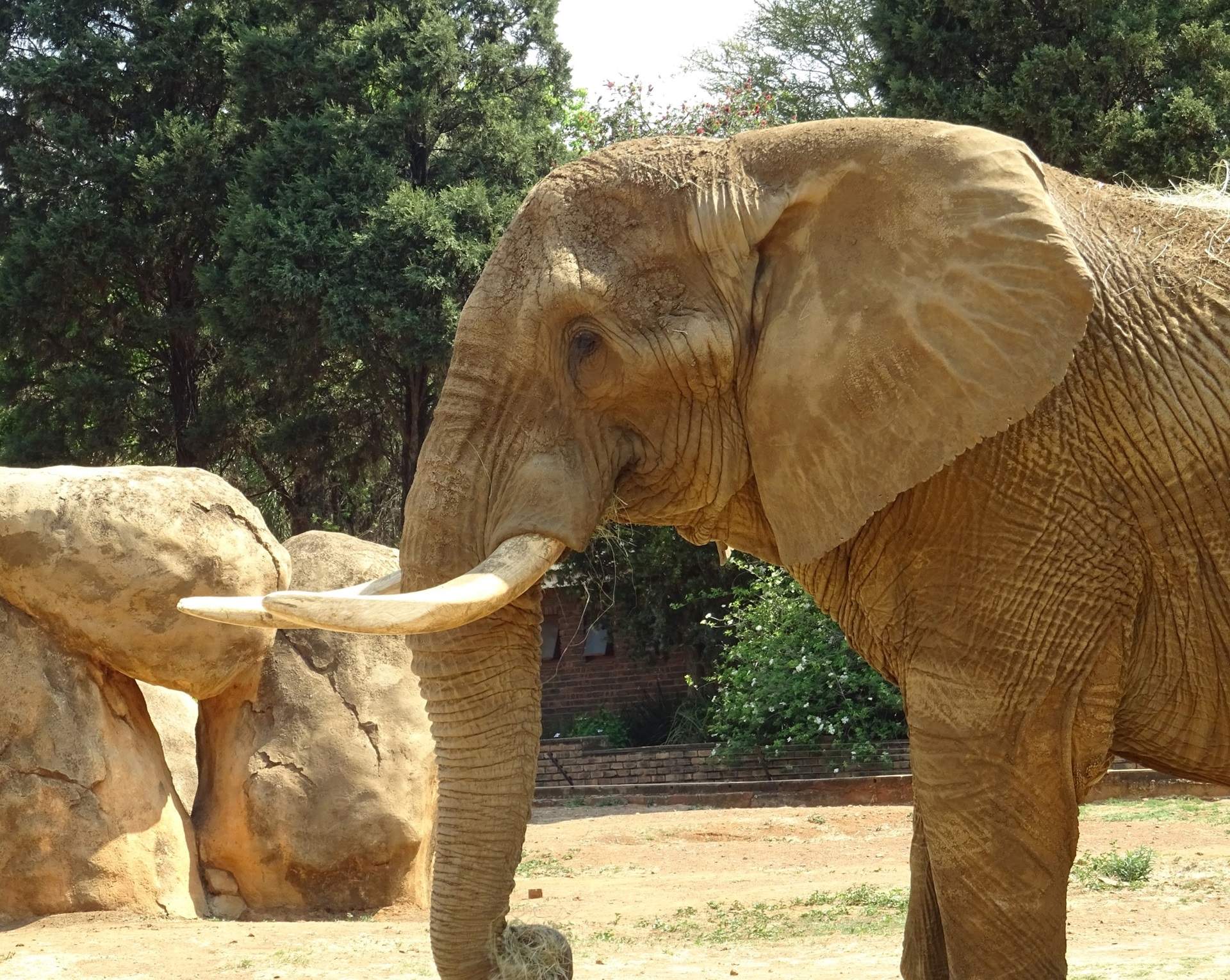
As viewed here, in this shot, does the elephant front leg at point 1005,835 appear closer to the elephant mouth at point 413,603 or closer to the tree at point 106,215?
the elephant mouth at point 413,603

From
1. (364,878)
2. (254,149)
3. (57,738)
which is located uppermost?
(254,149)

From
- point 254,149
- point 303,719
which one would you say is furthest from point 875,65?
point 303,719

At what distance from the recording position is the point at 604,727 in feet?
79.3

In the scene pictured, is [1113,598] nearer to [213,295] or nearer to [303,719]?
[303,719]

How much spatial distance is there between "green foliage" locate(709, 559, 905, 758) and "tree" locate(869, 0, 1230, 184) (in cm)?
617

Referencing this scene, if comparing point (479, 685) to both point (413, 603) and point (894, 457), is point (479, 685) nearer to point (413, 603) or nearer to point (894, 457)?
point (413, 603)

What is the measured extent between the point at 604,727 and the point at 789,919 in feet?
50.6

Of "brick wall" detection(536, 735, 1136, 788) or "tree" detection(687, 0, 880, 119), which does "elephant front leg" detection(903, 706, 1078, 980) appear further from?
"tree" detection(687, 0, 880, 119)

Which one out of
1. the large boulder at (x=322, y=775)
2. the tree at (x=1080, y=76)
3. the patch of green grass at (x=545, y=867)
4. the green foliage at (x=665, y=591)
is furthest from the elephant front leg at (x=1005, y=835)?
the green foliage at (x=665, y=591)

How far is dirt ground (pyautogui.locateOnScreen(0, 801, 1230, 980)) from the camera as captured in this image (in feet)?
24.1

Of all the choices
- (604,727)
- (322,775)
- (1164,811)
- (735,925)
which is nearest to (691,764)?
(604,727)

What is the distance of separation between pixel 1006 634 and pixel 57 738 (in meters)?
6.47

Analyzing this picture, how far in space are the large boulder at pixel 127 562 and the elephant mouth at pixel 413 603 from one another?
15.8 ft

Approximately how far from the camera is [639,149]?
467 cm
